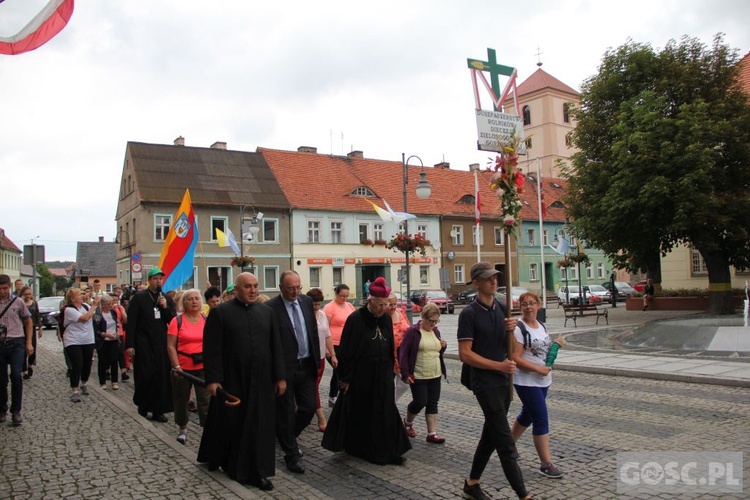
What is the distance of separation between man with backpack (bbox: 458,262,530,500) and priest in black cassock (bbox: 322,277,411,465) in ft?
4.31

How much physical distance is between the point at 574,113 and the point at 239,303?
24.2 metres

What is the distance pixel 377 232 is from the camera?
49.5m

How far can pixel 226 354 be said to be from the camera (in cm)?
584

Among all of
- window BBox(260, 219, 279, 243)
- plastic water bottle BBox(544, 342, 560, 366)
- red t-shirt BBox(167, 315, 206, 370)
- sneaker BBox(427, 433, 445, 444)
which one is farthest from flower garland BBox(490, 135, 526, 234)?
window BBox(260, 219, 279, 243)

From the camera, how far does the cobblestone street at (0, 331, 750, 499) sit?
559cm

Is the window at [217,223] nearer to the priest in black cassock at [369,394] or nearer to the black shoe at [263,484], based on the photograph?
the priest in black cassock at [369,394]

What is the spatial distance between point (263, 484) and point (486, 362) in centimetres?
224

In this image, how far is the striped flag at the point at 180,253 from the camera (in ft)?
37.7

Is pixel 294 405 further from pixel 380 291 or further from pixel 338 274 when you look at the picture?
pixel 338 274

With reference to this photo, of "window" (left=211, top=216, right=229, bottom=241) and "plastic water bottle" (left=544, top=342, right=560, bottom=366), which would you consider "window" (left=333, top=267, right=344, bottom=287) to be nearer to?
"window" (left=211, top=216, right=229, bottom=241)

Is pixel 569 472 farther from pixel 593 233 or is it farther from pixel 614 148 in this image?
pixel 593 233

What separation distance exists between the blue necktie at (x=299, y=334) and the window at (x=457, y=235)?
150 feet

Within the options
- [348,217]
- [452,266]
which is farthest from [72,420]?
[452,266]

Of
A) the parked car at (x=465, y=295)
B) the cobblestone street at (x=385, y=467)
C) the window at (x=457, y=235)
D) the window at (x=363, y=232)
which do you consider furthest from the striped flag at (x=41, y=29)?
the window at (x=457, y=235)
